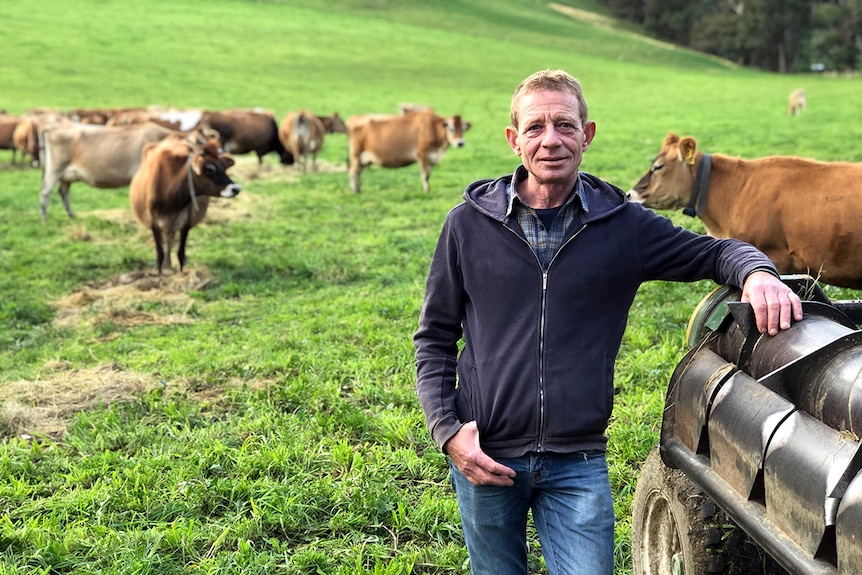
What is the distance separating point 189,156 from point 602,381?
332 inches

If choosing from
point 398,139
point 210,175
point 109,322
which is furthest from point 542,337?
point 398,139

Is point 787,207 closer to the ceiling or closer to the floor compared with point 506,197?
closer to the floor

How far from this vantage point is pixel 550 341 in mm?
2430

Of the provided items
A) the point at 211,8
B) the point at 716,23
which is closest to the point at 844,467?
the point at 211,8

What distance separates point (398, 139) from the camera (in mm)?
16531

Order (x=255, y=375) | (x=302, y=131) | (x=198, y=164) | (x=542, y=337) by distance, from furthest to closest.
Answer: (x=302, y=131)
(x=198, y=164)
(x=255, y=375)
(x=542, y=337)

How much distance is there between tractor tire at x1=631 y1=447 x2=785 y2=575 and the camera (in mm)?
2555

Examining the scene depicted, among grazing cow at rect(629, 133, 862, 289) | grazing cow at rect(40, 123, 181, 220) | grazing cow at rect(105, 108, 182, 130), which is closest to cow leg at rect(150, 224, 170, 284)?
grazing cow at rect(40, 123, 181, 220)

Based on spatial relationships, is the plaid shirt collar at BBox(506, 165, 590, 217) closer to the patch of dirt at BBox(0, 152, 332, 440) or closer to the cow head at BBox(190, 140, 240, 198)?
the patch of dirt at BBox(0, 152, 332, 440)

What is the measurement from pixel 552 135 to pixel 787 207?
4.16 meters

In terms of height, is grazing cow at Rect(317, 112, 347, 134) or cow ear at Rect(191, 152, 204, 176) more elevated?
cow ear at Rect(191, 152, 204, 176)

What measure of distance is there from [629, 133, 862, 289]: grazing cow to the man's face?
11.7ft

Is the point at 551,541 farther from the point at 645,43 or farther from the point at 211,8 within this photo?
the point at 645,43

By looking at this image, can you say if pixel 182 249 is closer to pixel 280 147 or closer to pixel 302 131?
pixel 302 131
